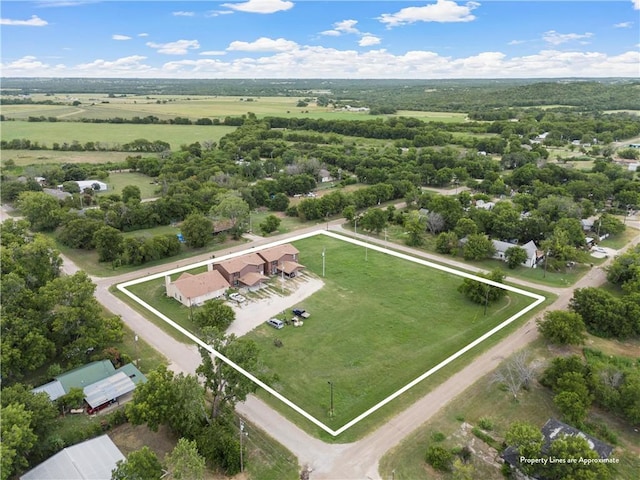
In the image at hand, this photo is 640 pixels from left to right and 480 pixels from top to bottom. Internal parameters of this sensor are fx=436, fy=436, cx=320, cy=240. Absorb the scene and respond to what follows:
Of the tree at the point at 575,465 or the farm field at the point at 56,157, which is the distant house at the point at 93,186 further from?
the tree at the point at 575,465

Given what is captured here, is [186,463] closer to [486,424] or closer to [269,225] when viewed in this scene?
[486,424]

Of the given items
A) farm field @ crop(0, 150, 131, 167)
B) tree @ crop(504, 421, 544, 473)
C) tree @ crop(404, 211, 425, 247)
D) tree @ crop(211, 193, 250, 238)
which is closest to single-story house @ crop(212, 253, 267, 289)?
tree @ crop(211, 193, 250, 238)

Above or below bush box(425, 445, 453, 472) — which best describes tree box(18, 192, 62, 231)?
above

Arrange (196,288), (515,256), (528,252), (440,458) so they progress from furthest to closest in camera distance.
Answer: (528,252), (515,256), (196,288), (440,458)

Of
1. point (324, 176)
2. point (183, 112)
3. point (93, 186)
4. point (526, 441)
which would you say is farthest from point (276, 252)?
point (183, 112)

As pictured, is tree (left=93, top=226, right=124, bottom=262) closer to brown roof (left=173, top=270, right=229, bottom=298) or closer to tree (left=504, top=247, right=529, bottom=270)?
brown roof (left=173, top=270, right=229, bottom=298)

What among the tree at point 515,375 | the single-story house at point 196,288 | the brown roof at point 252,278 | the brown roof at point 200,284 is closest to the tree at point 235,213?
the brown roof at point 252,278
